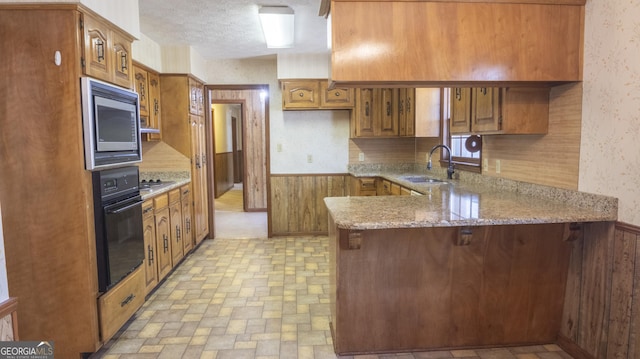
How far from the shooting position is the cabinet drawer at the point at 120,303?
221cm

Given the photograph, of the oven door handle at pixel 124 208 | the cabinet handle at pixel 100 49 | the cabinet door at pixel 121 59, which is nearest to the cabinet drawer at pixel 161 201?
the oven door handle at pixel 124 208

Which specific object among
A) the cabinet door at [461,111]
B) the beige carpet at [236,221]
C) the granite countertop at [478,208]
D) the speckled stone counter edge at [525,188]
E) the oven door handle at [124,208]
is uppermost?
the cabinet door at [461,111]

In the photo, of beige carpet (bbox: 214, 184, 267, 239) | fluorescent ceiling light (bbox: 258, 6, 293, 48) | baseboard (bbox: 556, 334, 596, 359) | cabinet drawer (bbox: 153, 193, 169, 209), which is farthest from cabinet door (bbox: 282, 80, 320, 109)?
baseboard (bbox: 556, 334, 596, 359)

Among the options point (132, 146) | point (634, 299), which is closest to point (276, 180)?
point (132, 146)

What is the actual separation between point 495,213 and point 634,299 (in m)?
0.72

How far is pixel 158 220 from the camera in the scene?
3.18 meters

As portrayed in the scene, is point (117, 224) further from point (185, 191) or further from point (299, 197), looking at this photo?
point (299, 197)

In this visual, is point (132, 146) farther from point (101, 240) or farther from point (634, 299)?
point (634, 299)

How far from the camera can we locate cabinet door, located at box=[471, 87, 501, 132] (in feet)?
7.63

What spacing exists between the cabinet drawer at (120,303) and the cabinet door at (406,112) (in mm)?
3008

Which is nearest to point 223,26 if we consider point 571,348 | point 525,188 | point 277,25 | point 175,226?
point 277,25

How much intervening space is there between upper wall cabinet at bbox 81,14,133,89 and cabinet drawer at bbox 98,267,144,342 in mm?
1277

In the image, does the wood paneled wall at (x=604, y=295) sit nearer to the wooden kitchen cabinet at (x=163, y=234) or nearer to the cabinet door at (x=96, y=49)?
the cabinet door at (x=96, y=49)

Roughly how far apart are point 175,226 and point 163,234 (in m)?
0.33
